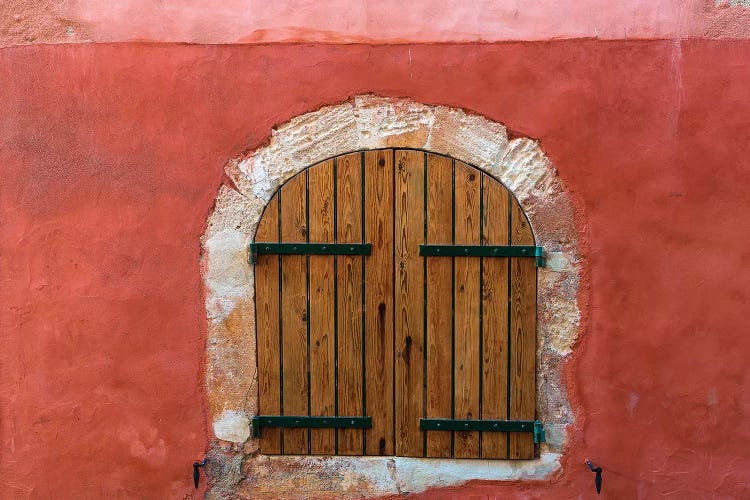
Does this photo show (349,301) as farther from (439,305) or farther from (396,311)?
(439,305)

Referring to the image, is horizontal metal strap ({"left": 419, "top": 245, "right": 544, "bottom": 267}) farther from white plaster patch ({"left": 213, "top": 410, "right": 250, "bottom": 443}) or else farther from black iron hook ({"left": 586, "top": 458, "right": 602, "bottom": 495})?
white plaster patch ({"left": 213, "top": 410, "right": 250, "bottom": 443})

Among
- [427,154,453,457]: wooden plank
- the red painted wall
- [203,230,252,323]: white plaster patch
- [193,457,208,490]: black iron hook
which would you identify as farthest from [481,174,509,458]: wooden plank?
[193,457,208,490]: black iron hook

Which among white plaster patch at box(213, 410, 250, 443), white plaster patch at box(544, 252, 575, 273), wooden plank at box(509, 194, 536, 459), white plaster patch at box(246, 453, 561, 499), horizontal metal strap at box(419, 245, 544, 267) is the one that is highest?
horizontal metal strap at box(419, 245, 544, 267)

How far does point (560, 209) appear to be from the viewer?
9.49ft

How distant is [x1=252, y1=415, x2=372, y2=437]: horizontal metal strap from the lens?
299 centimetres

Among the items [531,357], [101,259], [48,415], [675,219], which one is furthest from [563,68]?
[48,415]

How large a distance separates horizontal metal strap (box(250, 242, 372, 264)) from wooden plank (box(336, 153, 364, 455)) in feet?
0.10

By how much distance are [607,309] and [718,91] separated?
3.34 feet

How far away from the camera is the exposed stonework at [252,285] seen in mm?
2893

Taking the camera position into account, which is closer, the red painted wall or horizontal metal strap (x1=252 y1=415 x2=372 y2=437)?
the red painted wall

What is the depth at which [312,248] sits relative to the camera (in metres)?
2.94

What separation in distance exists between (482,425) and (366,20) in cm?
182

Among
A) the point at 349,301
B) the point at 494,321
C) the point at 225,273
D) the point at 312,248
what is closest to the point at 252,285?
the point at 225,273

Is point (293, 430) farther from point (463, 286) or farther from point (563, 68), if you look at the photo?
point (563, 68)
